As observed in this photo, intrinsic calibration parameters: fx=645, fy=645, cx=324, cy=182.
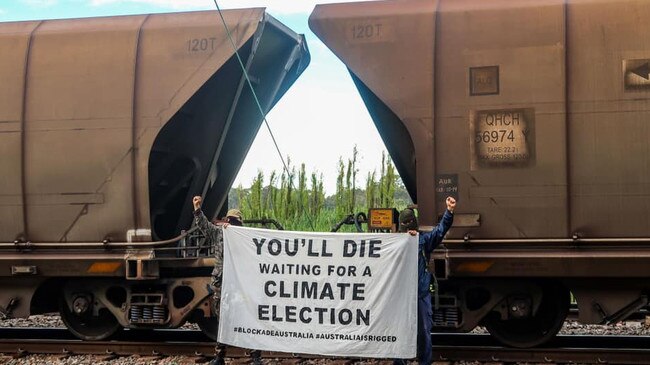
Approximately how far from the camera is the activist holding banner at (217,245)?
263 inches

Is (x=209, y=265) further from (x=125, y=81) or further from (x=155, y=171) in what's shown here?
(x=125, y=81)

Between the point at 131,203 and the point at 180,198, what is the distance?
96cm

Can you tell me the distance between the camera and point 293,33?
805cm

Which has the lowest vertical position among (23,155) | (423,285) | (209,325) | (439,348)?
(439,348)

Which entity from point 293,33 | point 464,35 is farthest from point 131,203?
point 464,35

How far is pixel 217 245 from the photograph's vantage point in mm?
6785

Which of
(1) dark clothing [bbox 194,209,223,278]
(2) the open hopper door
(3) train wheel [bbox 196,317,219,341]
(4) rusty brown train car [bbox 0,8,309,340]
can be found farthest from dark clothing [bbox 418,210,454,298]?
(2) the open hopper door

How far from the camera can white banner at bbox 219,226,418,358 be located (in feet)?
20.3

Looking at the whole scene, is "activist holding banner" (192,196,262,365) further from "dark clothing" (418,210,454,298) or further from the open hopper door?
"dark clothing" (418,210,454,298)

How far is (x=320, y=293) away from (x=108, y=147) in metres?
2.94

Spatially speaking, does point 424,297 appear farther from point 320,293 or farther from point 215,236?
point 215,236

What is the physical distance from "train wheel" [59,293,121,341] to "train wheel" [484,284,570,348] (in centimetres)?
444

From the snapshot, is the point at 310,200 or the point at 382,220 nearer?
the point at 382,220

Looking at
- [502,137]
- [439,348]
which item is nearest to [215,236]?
[439,348]
